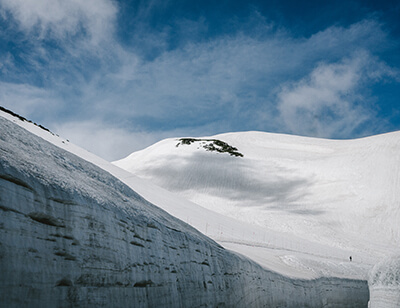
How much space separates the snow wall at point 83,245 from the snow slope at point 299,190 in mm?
9265

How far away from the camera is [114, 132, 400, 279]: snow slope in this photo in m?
26.2

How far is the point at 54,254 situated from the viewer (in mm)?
3555

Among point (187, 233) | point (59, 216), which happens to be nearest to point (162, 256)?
point (187, 233)

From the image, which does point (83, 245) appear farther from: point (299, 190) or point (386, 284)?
point (299, 190)

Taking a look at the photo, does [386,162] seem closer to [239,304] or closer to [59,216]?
[239,304]

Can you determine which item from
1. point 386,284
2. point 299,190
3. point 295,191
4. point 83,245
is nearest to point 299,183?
point 299,190

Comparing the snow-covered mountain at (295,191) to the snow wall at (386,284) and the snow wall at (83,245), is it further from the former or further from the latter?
the snow wall at (83,245)

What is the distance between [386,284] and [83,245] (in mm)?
6170

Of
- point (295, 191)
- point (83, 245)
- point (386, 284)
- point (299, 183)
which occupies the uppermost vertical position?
point (299, 183)

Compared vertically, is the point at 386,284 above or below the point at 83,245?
below

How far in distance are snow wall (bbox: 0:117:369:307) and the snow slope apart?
9.26m

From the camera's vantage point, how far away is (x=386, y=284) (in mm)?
6891

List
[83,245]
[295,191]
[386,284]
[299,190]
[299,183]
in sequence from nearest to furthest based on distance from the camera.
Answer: [83,245]
[386,284]
[295,191]
[299,190]
[299,183]

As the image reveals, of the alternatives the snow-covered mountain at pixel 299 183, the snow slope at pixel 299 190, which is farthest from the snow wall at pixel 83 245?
the snow-covered mountain at pixel 299 183
